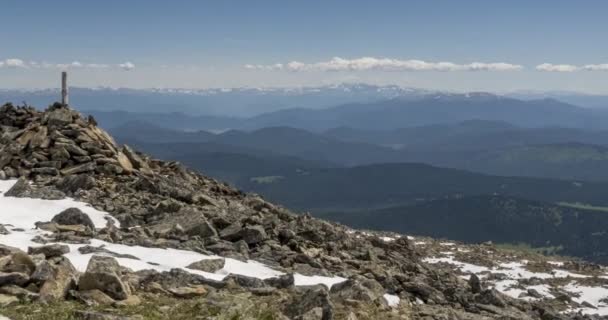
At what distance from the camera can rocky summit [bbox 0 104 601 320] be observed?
15031 millimetres

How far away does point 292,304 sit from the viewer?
15.6 m

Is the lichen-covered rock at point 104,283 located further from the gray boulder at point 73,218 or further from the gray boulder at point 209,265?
the gray boulder at point 73,218

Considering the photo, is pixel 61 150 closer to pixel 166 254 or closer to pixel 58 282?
pixel 166 254

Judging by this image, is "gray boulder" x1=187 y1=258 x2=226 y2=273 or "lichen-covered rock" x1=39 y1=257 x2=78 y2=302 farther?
"gray boulder" x1=187 y1=258 x2=226 y2=273

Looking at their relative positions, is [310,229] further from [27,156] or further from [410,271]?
[27,156]

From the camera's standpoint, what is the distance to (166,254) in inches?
837

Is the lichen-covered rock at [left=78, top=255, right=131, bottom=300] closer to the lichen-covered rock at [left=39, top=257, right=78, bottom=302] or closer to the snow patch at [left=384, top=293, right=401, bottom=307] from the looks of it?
the lichen-covered rock at [left=39, top=257, right=78, bottom=302]

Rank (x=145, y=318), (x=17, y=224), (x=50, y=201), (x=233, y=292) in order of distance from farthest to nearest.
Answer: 1. (x=50, y=201)
2. (x=17, y=224)
3. (x=233, y=292)
4. (x=145, y=318)

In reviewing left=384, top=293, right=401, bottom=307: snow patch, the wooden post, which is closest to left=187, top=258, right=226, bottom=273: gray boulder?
left=384, top=293, right=401, bottom=307: snow patch

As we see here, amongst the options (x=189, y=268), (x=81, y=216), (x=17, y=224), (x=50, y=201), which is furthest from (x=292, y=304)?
(x=50, y=201)

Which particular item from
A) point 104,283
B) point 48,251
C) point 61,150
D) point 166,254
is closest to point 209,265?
point 166,254

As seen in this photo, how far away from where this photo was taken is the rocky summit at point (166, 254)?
1503 centimetres

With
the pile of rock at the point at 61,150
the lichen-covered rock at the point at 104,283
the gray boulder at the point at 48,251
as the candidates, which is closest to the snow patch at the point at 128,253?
the gray boulder at the point at 48,251

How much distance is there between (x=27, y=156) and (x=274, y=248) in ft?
55.1
